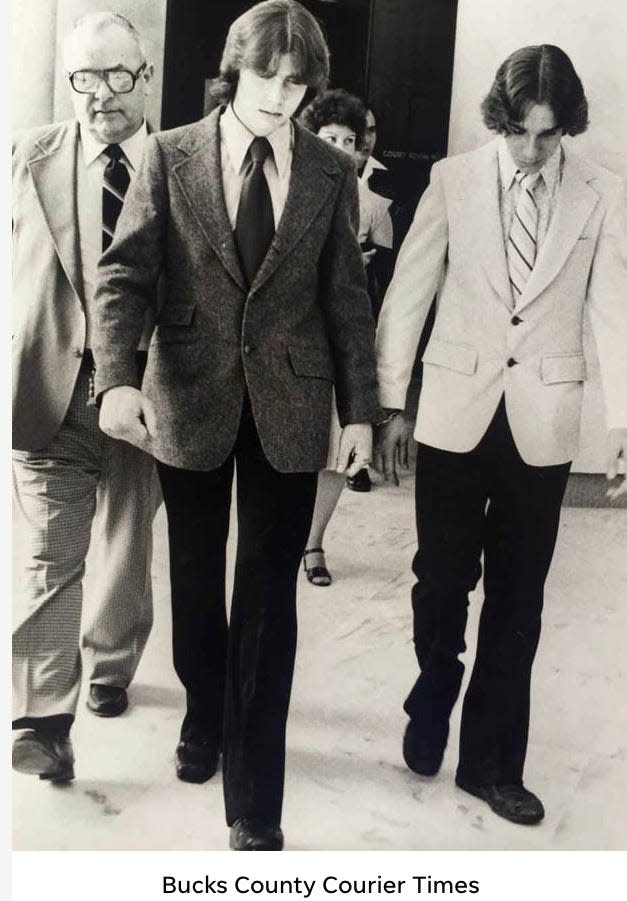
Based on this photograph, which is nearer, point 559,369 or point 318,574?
point 559,369

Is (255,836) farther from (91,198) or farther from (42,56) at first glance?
(42,56)

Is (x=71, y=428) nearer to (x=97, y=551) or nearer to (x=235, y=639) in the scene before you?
(x=97, y=551)

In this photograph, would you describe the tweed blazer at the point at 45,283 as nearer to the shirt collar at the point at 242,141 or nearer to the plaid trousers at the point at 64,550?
the plaid trousers at the point at 64,550

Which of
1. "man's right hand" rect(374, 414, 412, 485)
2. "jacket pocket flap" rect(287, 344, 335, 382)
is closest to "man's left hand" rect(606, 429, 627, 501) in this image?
"man's right hand" rect(374, 414, 412, 485)

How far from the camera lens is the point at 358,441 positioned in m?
2.23

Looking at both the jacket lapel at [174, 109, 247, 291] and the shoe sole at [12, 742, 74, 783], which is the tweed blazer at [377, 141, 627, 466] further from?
the shoe sole at [12, 742, 74, 783]

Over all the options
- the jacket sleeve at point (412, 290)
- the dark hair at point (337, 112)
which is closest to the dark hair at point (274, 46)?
the dark hair at point (337, 112)

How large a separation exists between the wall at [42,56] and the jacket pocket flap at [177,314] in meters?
0.59

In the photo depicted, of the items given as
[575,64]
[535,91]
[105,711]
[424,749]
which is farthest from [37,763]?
[575,64]

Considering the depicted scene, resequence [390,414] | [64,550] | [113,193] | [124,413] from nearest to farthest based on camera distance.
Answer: [124,413]
[390,414]
[113,193]
[64,550]

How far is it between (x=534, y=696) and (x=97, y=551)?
1109mm

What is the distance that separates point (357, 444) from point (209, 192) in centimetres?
59

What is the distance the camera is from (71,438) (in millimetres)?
2516

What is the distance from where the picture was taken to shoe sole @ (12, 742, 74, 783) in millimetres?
2496
